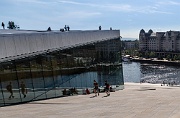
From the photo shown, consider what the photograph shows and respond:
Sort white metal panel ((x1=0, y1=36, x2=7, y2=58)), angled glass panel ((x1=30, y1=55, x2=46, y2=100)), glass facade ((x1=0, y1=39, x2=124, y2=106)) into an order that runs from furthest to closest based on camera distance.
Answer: angled glass panel ((x1=30, y1=55, x2=46, y2=100))
glass facade ((x1=0, y1=39, x2=124, y2=106))
white metal panel ((x1=0, y1=36, x2=7, y2=58))

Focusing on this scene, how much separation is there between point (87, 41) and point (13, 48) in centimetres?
1145

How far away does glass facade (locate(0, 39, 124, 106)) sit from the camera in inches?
517

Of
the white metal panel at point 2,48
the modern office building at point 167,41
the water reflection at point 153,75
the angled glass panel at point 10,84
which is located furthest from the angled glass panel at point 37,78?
the modern office building at point 167,41

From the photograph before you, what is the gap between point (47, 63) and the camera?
16656 millimetres

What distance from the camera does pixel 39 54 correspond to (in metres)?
16.0

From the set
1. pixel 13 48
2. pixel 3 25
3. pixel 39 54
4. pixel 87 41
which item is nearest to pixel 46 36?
pixel 39 54

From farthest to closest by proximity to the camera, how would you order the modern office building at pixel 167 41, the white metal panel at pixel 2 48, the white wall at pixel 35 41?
1. the modern office building at pixel 167 41
2. the white wall at pixel 35 41
3. the white metal panel at pixel 2 48

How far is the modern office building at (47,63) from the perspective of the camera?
13180 mm

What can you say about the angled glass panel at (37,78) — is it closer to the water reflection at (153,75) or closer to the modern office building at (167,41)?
the water reflection at (153,75)

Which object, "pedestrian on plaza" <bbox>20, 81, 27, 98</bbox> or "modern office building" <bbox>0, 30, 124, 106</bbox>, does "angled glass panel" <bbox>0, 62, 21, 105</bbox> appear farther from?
"pedestrian on plaza" <bbox>20, 81, 27, 98</bbox>

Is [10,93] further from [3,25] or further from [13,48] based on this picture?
[3,25]

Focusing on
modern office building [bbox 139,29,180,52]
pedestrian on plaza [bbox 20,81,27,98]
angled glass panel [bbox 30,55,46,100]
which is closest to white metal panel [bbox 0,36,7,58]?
pedestrian on plaza [bbox 20,81,27,98]

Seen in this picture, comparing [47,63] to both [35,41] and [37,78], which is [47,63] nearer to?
[35,41]

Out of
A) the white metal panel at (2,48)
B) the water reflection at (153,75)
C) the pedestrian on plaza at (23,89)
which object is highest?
the white metal panel at (2,48)
